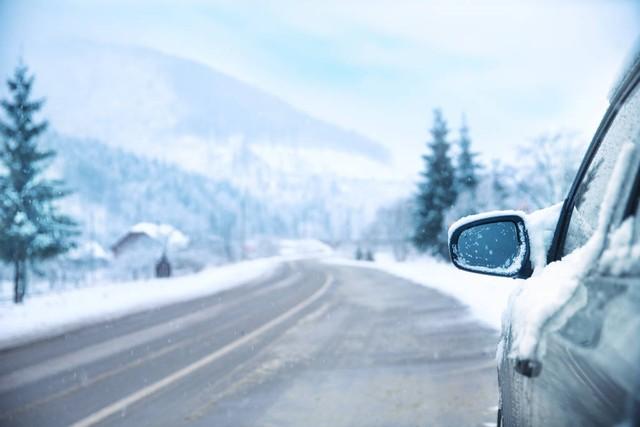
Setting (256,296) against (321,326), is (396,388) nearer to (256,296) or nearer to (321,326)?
(321,326)

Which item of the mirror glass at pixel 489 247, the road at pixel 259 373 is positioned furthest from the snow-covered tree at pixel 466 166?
the mirror glass at pixel 489 247

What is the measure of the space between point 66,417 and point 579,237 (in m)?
4.45

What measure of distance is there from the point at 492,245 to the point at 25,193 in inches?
1165

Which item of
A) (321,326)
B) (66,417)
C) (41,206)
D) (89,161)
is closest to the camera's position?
(66,417)

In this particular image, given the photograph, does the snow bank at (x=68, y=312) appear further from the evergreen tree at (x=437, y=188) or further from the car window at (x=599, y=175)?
the evergreen tree at (x=437, y=188)

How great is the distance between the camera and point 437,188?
120 ft

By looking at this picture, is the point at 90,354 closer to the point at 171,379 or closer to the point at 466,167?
the point at 171,379

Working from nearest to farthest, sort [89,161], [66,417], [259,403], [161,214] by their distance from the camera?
[66,417], [259,403], [161,214], [89,161]

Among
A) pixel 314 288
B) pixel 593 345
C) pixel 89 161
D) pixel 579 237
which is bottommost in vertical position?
pixel 314 288

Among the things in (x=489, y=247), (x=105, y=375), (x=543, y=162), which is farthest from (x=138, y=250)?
(x=489, y=247)

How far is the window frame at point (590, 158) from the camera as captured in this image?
4.42 feet

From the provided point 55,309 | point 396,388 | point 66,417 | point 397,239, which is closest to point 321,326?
point 396,388

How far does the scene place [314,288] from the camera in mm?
17797

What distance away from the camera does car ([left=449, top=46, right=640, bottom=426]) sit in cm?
99
